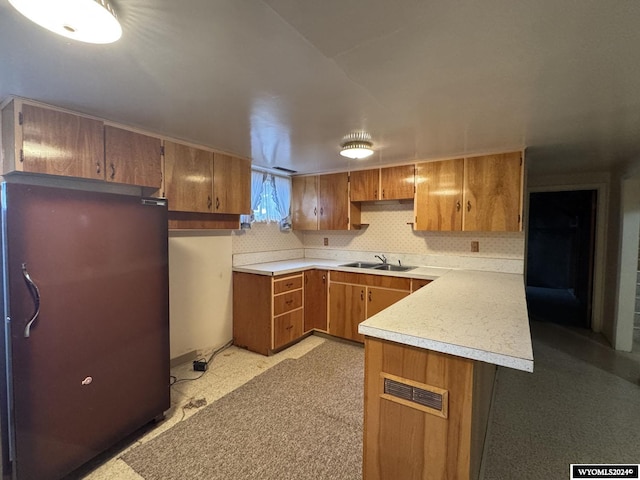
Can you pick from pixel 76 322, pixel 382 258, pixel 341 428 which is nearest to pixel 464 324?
pixel 341 428

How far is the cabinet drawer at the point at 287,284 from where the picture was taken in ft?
10.4

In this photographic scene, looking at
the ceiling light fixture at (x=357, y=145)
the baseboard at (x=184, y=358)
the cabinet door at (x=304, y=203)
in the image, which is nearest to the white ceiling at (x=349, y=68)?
the ceiling light fixture at (x=357, y=145)

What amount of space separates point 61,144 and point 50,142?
55 millimetres

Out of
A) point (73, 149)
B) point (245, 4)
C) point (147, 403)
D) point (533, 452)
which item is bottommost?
point (533, 452)

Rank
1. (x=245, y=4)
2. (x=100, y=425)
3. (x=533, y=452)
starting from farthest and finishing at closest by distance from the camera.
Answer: (x=533, y=452) → (x=100, y=425) → (x=245, y=4)

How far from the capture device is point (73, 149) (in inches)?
76.7

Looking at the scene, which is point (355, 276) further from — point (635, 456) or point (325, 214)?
point (635, 456)

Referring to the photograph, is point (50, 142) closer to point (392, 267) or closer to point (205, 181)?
point (205, 181)

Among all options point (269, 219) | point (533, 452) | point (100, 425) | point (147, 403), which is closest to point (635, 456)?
point (533, 452)

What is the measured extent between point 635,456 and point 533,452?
1.90ft

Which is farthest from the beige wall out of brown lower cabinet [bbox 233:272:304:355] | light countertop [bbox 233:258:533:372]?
light countertop [bbox 233:258:533:372]

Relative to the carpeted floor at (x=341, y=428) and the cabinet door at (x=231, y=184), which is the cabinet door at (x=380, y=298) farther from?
the cabinet door at (x=231, y=184)

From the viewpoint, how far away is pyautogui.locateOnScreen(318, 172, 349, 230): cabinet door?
3.83m

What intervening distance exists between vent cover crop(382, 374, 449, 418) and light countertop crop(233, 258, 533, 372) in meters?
0.17
